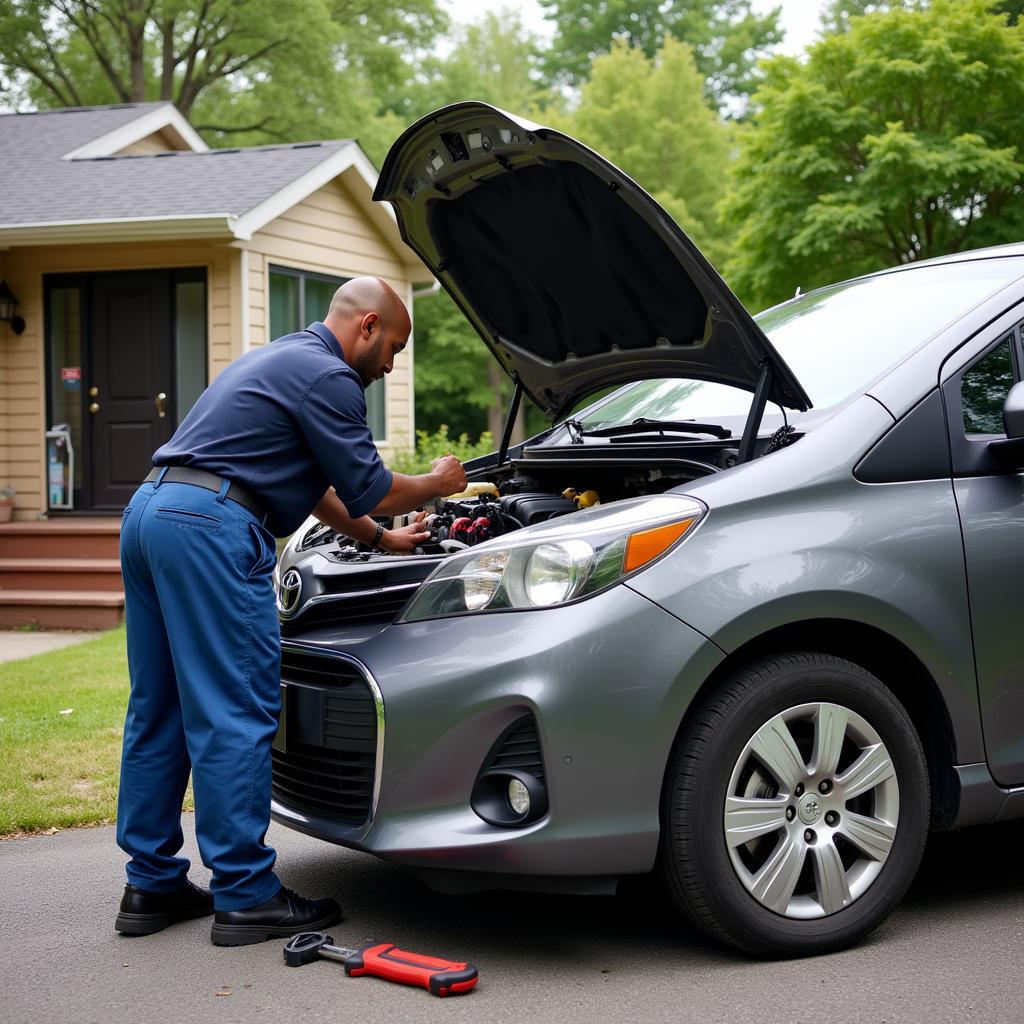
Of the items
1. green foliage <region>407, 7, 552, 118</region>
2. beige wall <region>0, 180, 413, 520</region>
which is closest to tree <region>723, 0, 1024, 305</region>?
beige wall <region>0, 180, 413, 520</region>

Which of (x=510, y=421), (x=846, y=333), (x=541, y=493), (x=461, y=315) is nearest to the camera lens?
(x=846, y=333)

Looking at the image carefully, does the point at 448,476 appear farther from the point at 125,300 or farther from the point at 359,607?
the point at 125,300

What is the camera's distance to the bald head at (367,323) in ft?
12.5

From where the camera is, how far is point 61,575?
10914mm


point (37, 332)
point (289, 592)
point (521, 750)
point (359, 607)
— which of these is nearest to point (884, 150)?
point (37, 332)

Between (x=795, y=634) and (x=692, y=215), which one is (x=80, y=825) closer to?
(x=795, y=634)

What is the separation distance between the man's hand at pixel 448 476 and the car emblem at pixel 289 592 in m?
0.49

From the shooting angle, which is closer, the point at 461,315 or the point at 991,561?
the point at 991,561

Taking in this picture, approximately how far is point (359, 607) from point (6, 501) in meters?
9.75

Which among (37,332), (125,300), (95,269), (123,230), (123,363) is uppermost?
(123,230)

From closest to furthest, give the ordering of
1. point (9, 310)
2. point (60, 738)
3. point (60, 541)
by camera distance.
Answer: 1. point (60, 738)
2. point (60, 541)
3. point (9, 310)

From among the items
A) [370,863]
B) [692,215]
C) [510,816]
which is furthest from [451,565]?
[692,215]

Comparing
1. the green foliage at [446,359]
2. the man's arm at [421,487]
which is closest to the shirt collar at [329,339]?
the man's arm at [421,487]

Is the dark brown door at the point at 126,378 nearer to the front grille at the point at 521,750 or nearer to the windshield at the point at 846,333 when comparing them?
the windshield at the point at 846,333
